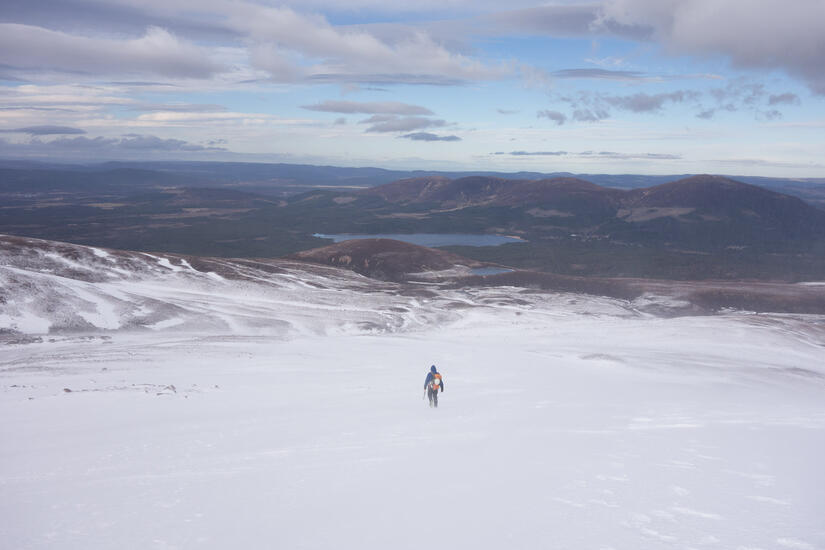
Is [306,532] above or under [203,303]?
above

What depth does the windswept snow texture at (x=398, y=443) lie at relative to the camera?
798 centimetres

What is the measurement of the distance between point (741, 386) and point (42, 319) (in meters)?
39.3

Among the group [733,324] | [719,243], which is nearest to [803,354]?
[733,324]

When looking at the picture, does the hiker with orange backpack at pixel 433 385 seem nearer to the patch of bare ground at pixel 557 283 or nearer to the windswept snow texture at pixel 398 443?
the windswept snow texture at pixel 398 443

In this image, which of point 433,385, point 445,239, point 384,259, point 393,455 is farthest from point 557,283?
point 445,239

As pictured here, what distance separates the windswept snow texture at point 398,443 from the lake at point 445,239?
129567 mm

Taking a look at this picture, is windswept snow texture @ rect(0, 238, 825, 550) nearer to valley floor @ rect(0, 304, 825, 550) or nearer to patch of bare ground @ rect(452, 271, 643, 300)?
valley floor @ rect(0, 304, 825, 550)

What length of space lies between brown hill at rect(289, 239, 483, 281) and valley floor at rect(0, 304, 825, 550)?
5289 cm

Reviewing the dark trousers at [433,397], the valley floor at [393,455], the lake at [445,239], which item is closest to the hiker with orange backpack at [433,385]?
the dark trousers at [433,397]

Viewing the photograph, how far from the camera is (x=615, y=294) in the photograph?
60625 millimetres

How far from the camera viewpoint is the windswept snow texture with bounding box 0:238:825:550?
26.2ft

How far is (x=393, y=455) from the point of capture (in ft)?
37.6

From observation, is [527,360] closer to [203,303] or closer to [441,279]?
[203,303]

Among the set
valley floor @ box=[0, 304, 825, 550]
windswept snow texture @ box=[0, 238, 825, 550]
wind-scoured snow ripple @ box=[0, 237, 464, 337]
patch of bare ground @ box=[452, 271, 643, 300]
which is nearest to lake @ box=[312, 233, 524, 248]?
patch of bare ground @ box=[452, 271, 643, 300]
